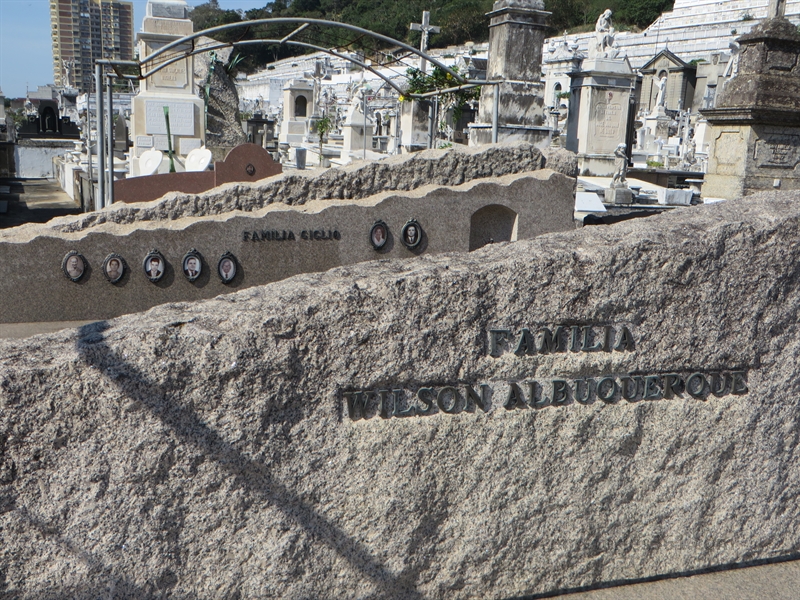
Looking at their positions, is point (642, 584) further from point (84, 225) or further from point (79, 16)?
point (79, 16)

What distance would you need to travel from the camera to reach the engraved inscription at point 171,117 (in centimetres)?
1289

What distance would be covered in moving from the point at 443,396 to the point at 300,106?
26798mm

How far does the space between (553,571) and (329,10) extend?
86336 millimetres

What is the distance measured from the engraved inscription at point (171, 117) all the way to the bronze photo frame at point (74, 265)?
7.92 metres

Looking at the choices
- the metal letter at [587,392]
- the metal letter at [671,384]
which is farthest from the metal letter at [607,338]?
the metal letter at [671,384]

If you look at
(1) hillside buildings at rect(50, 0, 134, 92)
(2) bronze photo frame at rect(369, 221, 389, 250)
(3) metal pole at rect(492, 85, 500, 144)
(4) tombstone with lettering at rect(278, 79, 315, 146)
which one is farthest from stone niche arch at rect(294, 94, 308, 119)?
(1) hillside buildings at rect(50, 0, 134, 92)

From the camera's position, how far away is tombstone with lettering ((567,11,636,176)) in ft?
56.7

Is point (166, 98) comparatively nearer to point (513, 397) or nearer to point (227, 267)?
point (227, 267)

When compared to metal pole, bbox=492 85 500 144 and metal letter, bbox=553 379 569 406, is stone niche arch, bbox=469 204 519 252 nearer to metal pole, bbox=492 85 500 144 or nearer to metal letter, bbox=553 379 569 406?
metal pole, bbox=492 85 500 144

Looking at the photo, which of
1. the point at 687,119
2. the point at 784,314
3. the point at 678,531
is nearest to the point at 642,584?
the point at 678,531

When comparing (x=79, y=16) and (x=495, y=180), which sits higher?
(x=79, y=16)

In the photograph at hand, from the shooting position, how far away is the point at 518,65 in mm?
8367

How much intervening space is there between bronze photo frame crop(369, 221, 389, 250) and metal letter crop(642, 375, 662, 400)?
3.97 metres

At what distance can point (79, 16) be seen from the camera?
265ft
